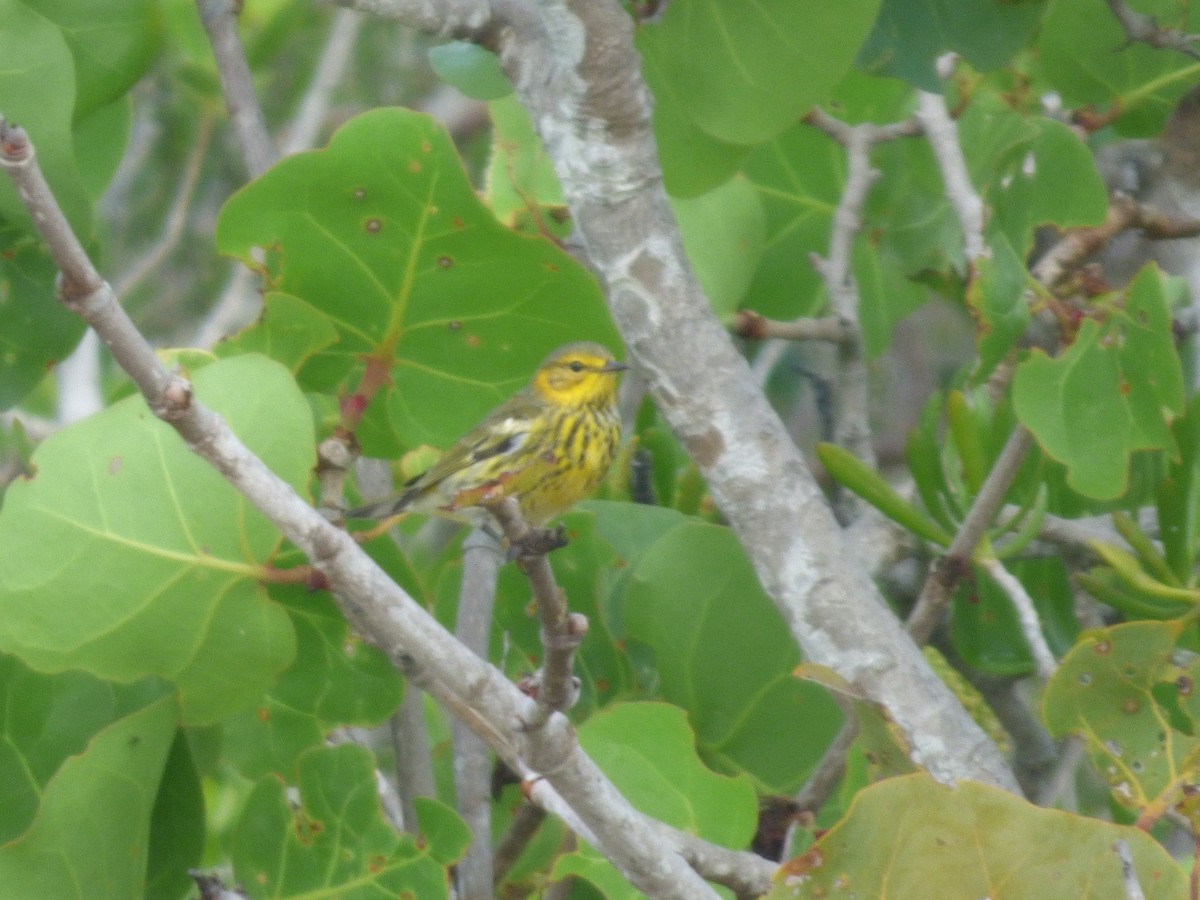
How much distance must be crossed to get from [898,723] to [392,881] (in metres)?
0.49

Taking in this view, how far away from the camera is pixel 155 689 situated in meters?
1.55

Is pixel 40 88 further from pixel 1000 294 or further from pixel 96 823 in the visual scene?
pixel 1000 294

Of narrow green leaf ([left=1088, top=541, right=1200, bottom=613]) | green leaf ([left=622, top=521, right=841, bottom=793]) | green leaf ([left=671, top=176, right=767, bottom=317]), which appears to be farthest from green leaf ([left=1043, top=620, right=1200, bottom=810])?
green leaf ([left=671, top=176, right=767, bottom=317])

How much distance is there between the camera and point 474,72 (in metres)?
1.84

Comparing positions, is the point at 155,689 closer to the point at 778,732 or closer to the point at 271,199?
the point at 271,199

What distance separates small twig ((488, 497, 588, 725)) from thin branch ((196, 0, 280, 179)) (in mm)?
810

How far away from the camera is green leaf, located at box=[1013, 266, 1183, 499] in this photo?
1485 mm

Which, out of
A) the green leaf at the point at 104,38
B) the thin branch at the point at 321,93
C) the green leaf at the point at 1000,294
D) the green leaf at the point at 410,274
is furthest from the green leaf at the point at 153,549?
the thin branch at the point at 321,93

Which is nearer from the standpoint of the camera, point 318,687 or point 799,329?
point 318,687

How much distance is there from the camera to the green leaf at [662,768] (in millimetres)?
1418

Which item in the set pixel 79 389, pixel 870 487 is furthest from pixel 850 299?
pixel 79 389

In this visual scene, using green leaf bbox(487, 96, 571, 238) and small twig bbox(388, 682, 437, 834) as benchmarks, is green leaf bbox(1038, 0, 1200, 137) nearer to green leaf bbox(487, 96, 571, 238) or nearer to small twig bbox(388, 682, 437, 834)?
green leaf bbox(487, 96, 571, 238)

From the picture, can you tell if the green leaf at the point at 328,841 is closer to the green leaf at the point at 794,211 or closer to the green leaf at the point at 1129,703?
the green leaf at the point at 1129,703

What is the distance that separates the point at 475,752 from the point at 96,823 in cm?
39
